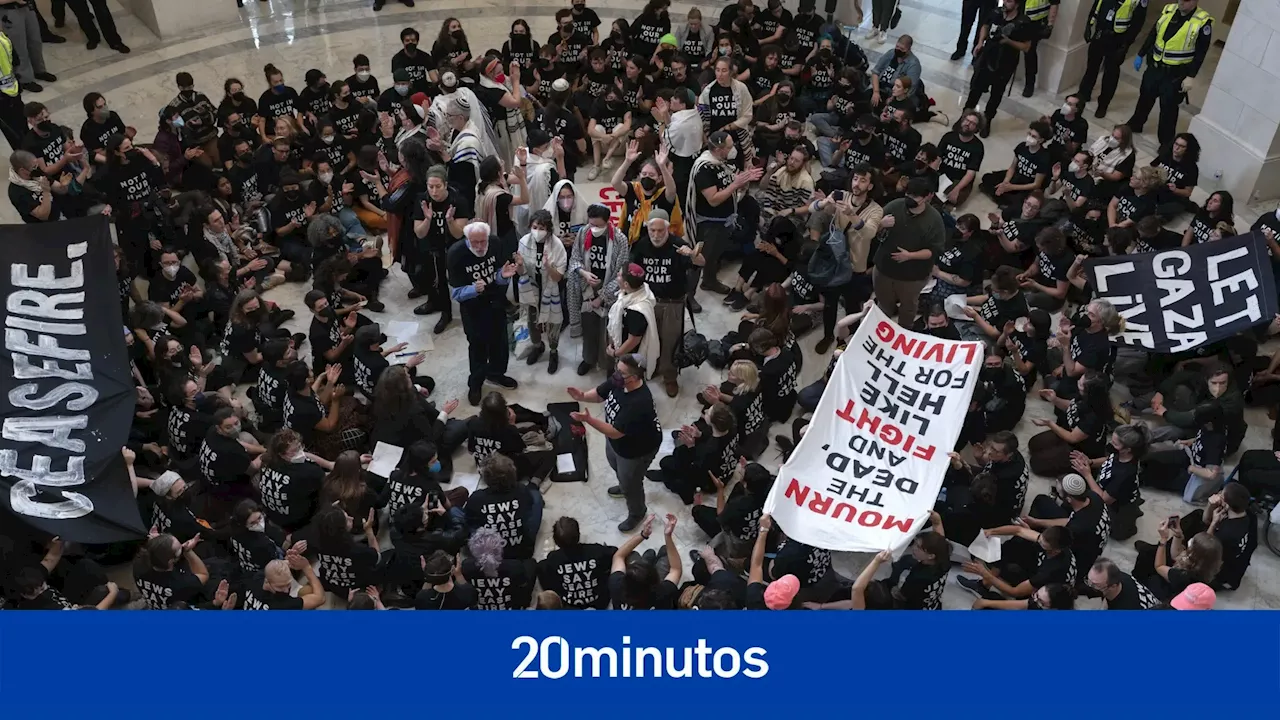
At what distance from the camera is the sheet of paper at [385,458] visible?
907 cm

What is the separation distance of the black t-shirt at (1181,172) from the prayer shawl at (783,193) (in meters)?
3.62

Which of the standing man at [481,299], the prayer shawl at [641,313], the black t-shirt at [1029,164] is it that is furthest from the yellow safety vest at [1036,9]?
the standing man at [481,299]

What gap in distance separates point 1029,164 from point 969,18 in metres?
4.45

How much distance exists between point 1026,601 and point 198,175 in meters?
8.95

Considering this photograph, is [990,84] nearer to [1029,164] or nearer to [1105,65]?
[1105,65]

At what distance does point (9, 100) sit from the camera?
13547 mm

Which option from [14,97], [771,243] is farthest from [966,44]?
[14,97]

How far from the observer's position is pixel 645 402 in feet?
27.2

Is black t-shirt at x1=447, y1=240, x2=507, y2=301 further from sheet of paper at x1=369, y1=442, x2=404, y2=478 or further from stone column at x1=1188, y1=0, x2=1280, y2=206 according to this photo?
stone column at x1=1188, y1=0, x2=1280, y2=206

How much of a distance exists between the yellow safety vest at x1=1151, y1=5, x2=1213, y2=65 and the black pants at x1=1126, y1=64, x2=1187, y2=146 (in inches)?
4.8

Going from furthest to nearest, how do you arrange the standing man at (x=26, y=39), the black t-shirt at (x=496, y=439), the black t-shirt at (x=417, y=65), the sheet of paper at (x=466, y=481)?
the standing man at (x=26, y=39)
the black t-shirt at (x=417, y=65)
the sheet of paper at (x=466, y=481)
the black t-shirt at (x=496, y=439)

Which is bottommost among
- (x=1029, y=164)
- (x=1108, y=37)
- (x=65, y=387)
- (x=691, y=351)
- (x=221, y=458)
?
(x=691, y=351)

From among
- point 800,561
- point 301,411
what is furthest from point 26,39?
point 800,561

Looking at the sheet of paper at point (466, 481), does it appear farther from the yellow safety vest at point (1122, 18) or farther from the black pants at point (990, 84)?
the yellow safety vest at point (1122, 18)
